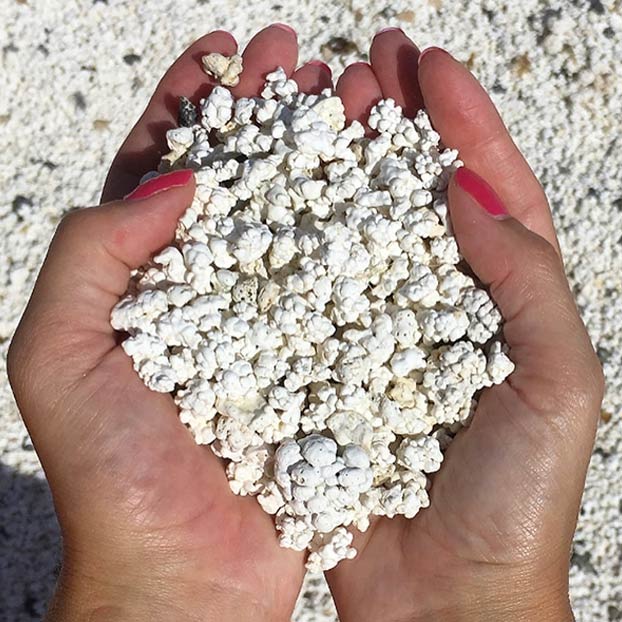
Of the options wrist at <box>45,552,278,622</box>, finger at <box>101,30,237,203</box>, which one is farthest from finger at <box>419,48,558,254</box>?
wrist at <box>45,552,278,622</box>

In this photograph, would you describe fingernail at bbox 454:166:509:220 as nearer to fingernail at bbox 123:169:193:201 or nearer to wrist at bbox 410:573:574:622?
fingernail at bbox 123:169:193:201

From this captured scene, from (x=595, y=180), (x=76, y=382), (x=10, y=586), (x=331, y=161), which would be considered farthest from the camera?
(x=595, y=180)

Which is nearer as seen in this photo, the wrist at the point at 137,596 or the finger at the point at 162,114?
the wrist at the point at 137,596

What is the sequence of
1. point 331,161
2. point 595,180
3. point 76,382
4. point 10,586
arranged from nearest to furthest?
point 76,382, point 331,161, point 10,586, point 595,180

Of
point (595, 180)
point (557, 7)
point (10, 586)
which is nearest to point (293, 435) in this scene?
point (10, 586)

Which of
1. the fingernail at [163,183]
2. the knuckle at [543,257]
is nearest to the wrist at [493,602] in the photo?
the knuckle at [543,257]

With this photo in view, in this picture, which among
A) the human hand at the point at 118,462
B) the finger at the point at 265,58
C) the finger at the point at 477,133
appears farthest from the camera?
the finger at the point at 265,58

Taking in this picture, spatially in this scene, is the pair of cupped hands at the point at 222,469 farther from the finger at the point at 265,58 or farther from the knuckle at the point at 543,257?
the finger at the point at 265,58

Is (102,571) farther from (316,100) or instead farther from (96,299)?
(316,100)
